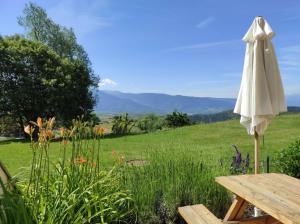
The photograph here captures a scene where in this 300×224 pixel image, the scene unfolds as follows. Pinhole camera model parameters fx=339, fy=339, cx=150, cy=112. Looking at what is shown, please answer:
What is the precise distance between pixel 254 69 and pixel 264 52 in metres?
0.25

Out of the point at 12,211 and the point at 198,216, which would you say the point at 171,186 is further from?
the point at 12,211

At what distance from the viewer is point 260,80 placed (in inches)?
152

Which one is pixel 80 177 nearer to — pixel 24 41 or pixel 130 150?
pixel 130 150

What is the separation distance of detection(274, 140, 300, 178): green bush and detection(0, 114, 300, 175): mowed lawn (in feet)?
3.42

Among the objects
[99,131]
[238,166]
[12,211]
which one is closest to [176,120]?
[238,166]

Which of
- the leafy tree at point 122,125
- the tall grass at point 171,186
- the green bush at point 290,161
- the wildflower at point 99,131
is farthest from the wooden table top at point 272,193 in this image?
the leafy tree at point 122,125

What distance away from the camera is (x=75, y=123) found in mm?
3012

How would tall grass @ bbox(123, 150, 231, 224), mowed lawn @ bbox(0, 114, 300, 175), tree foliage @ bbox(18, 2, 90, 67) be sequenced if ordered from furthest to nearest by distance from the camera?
1. tree foliage @ bbox(18, 2, 90, 67)
2. mowed lawn @ bbox(0, 114, 300, 175)
3. tall grass @ bbox(123, 150, 231, 224)

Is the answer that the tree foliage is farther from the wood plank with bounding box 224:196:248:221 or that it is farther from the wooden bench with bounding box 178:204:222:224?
the wood plank with bounding box 224:196:248:221

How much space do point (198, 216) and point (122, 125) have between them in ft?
50.8

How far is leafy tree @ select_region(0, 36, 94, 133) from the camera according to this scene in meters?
19.7

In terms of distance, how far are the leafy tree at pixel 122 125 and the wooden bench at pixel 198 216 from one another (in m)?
15.0

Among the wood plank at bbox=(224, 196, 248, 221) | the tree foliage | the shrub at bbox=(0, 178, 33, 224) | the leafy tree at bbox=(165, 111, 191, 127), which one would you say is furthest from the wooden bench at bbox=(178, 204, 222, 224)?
the tree foliage

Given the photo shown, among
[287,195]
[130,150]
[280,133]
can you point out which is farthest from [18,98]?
[287,195]
